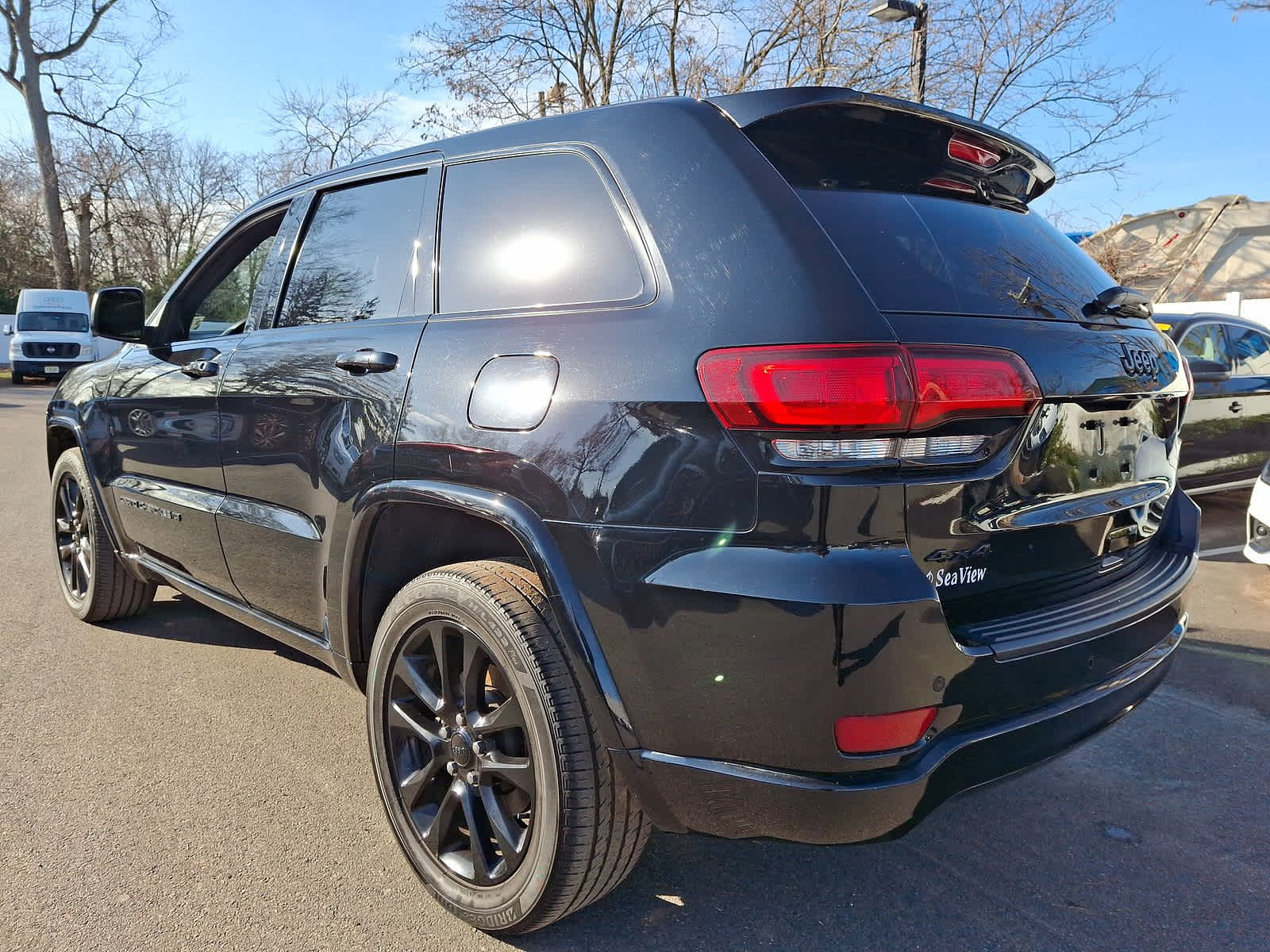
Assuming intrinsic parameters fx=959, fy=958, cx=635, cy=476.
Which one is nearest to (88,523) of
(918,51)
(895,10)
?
(895,10)

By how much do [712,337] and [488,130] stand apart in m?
1.10

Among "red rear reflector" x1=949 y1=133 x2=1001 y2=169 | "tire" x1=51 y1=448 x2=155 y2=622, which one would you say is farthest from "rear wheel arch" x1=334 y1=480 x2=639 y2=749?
"tire" x1=51 y1=448 x2=155 y2=622

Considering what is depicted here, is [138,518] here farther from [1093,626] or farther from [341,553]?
[1093,626]

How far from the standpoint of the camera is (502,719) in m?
2.16

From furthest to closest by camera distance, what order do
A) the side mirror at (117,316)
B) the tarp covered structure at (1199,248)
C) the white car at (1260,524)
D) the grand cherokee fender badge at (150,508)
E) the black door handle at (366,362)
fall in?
the tarp covered structure at (1199,248) → the white car at (1260,524) → the side mirror at (117,316) → the grand cherokee fender badge at (150,508) → the black door handle at (366,362)

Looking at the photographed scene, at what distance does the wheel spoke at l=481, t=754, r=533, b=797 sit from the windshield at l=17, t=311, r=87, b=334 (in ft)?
89.3

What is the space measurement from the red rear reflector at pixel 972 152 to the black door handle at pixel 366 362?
1.50 metres

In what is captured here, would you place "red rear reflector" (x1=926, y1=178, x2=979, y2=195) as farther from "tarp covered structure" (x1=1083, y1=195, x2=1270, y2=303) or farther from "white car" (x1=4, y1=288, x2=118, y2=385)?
"white car" (x1=4, y1=288, x2=118, y2=385)

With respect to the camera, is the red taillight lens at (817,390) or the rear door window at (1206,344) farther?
the rear door window at (1206,344)

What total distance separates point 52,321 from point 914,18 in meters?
22.8

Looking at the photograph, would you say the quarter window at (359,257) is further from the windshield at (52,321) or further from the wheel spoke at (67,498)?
the windshield at (52,321)

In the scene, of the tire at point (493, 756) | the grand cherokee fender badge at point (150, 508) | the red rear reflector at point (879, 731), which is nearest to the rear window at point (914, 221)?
the red rear reflector at point (879, 731)

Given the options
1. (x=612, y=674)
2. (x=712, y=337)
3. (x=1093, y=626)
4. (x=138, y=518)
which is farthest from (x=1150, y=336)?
(x=138, y=518)

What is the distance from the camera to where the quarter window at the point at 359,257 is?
8.83ft
